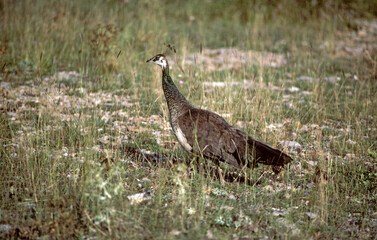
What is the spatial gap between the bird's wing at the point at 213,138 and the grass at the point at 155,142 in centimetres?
26

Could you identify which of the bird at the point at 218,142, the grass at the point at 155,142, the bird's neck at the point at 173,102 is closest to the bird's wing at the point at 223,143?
the bird at the point at 218,142

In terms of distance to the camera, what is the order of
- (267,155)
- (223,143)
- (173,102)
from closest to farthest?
(267,155) < (223,143) < (173,102)

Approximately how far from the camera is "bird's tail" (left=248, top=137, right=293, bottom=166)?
14.9 ft

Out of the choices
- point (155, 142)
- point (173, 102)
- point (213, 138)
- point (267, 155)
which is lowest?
point (155, 142)

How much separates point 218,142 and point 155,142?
1.36 metres

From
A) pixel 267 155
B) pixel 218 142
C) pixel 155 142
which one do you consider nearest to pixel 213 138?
pixel 218 142

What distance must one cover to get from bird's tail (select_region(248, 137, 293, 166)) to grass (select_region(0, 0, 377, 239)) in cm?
33

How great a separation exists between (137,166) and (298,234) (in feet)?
6.95

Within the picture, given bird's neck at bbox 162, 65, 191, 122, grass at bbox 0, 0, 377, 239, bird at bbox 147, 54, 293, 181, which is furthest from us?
bird's neck at bbox 162, 65, 191, 122

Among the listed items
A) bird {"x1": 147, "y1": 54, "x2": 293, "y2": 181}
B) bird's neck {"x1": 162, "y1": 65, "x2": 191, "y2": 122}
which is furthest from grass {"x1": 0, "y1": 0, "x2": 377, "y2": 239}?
bird's neck {"x1": 162, "y1": 65, "x2": 191, "y2": 122}

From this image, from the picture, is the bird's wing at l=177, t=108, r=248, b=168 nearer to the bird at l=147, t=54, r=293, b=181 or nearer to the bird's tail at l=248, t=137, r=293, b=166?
the bird at l=147, t=54, r=293, b=181

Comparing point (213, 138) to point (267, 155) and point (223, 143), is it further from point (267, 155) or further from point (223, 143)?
point (267, 155)

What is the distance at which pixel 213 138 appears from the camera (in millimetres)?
4789

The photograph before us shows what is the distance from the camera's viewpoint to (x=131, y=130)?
6137 millimetres
